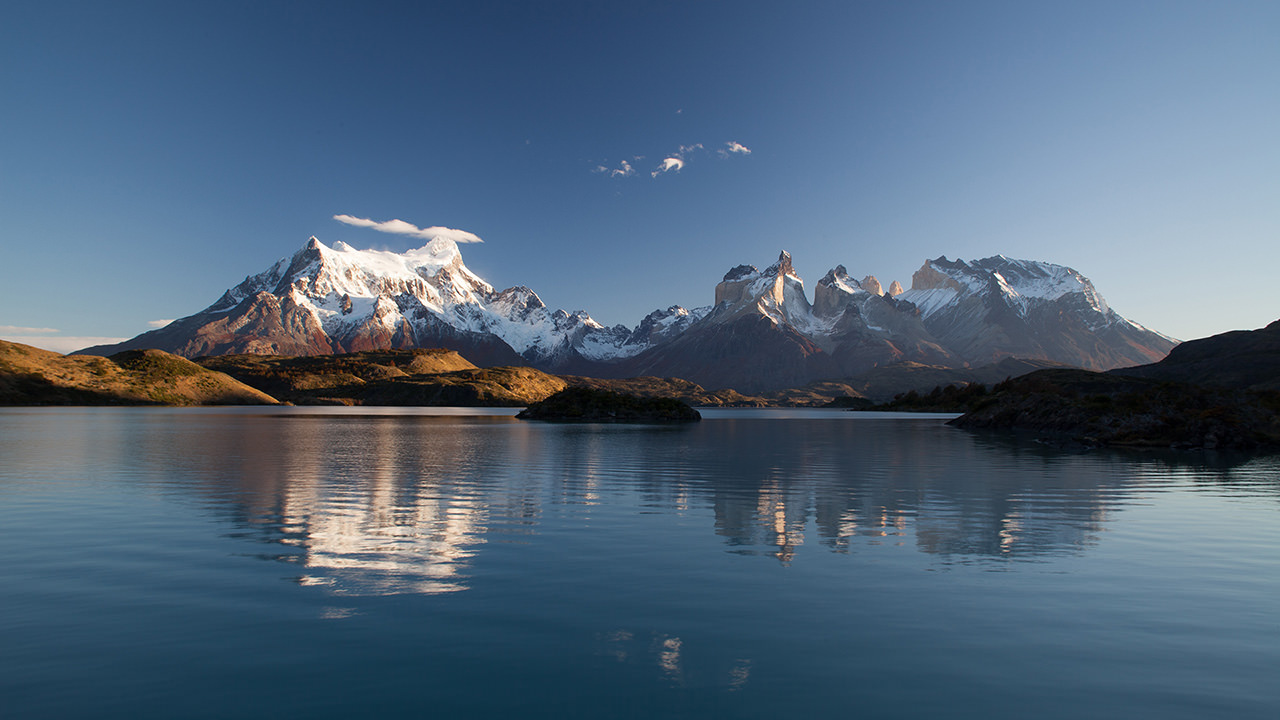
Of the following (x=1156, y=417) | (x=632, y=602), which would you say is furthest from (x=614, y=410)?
(x=632, y=602)

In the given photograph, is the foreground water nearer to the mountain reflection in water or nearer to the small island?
the mountain reflection in water

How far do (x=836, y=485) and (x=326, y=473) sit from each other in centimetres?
3927

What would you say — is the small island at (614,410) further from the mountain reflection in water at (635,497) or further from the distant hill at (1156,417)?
the mountain reflection in water at (635,497)

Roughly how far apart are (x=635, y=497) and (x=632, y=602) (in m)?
21.1

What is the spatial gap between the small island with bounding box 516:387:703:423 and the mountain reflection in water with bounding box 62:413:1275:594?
360 feet

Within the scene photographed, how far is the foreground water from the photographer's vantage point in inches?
462

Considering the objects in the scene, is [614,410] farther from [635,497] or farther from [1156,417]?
[635,497]

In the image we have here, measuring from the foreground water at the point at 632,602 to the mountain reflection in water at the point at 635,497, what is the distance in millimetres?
326

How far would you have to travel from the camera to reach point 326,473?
4819cm

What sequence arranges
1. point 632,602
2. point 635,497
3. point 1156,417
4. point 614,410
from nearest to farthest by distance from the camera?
point 632,602
point 635,497
point 1156,417
point 614,410

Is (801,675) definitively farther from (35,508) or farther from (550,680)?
(35,508)

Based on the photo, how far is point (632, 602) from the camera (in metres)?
17.3

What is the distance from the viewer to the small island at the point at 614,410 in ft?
601

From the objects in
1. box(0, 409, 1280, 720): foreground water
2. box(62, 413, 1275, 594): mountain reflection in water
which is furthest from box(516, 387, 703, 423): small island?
box(0, 409, 1280, 720): foreground water
